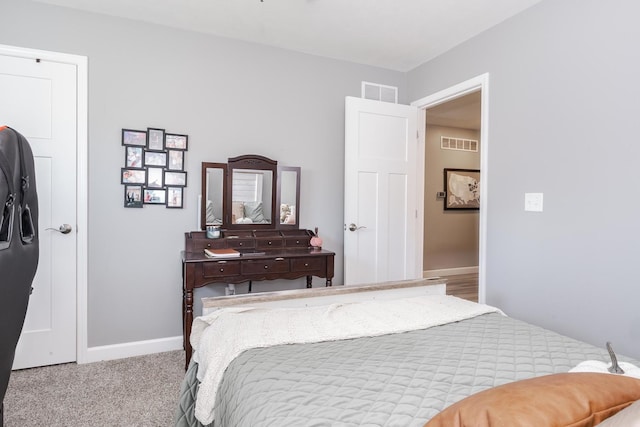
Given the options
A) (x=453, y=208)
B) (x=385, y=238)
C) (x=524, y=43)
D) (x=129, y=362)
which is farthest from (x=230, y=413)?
(x=453, y=208)

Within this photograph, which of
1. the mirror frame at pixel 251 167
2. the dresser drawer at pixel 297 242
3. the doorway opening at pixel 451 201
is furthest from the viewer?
the doorway opening at pixel 451 201

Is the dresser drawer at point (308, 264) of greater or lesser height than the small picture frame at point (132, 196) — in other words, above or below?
below

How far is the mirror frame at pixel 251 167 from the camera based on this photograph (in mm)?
3018

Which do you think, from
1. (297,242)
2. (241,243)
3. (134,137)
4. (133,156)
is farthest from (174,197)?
(297,242)

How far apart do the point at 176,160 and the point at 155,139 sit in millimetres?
216

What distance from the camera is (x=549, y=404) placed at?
2.10ft

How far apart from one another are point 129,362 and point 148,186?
131 centimetres

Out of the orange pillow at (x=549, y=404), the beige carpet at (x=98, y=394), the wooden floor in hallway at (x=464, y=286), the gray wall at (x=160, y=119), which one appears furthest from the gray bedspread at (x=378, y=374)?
the wooden floor in hallway at (x=464, y=286)

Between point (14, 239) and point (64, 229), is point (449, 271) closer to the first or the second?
point (64, 229)

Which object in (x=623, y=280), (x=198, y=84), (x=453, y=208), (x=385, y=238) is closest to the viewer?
(x=623, y=280)

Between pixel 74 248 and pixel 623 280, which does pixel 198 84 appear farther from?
pixel 623 280

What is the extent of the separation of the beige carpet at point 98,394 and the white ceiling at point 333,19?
8.36 ft

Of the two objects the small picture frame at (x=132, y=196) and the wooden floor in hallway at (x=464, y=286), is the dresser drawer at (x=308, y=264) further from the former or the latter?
the wooden floor in hallway at (x=464, y=286)

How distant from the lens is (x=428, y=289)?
2135 millimetres
